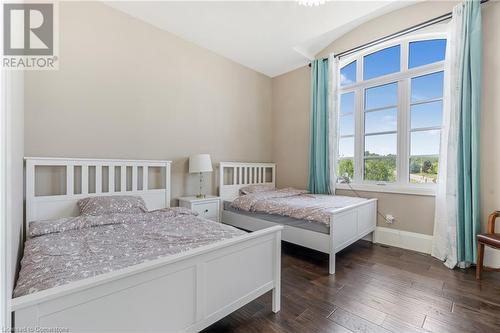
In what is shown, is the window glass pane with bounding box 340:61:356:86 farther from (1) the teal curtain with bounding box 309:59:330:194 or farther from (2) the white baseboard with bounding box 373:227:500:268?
(2) the white baseboard with bounding box 373:227:500:268

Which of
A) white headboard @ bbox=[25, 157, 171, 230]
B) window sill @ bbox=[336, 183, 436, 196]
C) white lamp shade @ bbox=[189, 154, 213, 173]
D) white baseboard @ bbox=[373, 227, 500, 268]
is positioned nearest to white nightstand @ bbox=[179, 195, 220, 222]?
white headboard @ bbox=[25, 157, 171, 230]

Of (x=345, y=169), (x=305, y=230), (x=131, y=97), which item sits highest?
(x=131, y=97)

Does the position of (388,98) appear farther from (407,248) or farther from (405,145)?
(407,248)

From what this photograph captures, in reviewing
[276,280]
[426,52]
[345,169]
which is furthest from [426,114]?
[276,280]

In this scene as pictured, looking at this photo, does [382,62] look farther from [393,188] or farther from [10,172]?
[10,172]

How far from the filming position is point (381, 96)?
3.35m

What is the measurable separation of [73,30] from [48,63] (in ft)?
1.42

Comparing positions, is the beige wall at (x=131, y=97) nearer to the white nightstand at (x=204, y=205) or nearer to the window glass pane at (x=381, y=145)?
the white nightstand at (x=204, y=205)

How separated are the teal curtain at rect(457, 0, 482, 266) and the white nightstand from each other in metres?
2.72

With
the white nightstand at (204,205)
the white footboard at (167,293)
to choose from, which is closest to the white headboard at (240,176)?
the white nightstand at (204,205)

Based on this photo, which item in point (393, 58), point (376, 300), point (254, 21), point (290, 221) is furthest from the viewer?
point (393, 58)

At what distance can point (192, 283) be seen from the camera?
1.24 metres

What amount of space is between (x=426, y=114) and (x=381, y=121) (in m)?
0.52

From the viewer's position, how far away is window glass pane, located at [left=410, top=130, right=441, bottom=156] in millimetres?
2916
